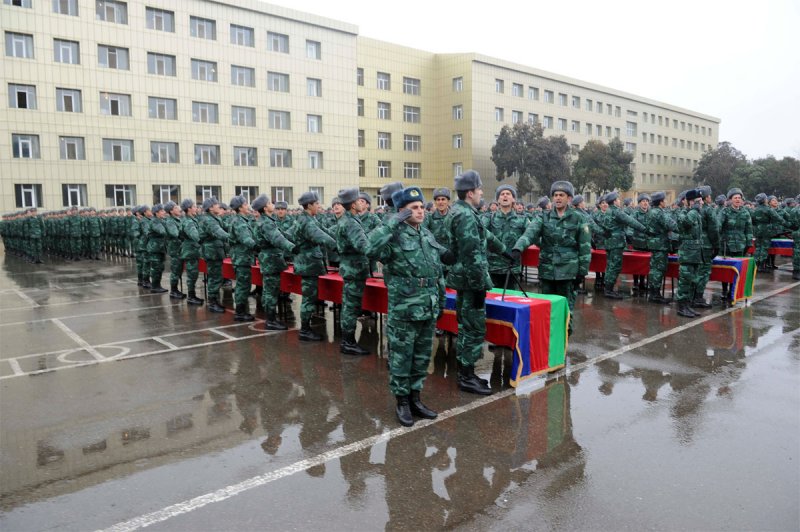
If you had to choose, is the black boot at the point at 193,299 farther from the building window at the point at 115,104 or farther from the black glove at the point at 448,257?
the building window at the point at 115,104

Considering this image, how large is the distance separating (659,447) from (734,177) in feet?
217

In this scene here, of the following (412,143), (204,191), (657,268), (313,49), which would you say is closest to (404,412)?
(657,268)

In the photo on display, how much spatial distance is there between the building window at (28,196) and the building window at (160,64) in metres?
9.52

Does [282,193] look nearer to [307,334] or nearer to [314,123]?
[314,123]

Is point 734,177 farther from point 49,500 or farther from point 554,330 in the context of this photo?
point 49,500

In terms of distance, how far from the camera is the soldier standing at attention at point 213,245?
10.0 meters

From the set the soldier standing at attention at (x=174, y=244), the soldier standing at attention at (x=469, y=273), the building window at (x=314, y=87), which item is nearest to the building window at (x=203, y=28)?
the building window at (x=314, y=87)

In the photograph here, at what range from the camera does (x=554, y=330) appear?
628cm

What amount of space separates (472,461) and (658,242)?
7751mm

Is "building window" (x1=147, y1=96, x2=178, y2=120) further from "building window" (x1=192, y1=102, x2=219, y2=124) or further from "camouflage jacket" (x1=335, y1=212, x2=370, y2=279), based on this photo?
"camouflage jacket" (x1=335, y1=212, x2=370, y2=279)

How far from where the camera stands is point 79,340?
8359mm

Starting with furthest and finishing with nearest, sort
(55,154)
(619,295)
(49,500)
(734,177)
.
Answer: (734,177)
(55,154)
(619,295)
(49,500)

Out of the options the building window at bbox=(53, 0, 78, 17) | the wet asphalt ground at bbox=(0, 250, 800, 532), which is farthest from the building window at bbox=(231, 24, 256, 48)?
the wet asphalt ground at bbox=(0, 250, 800, 532)

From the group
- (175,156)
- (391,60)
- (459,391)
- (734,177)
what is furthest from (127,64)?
(734,177)
